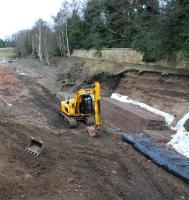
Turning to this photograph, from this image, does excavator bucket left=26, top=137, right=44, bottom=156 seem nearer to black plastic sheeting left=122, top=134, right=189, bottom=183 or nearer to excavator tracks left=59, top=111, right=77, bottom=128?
black plastic sheeting left=122, top=134, right=189, bottom=183

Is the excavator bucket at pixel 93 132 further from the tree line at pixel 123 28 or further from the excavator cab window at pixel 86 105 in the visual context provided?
the tree line at pixel 123 28

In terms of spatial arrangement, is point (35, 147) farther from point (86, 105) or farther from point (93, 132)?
point (86, 105)

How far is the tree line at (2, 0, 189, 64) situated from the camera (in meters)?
25.9

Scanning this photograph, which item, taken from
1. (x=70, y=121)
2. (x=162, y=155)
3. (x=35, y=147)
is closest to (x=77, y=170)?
(x=35, y=147)

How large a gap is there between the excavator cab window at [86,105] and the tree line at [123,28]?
6839mm

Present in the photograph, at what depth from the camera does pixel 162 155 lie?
51.3 feet

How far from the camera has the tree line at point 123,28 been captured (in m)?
25.9

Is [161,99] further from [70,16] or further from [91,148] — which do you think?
[70,16]

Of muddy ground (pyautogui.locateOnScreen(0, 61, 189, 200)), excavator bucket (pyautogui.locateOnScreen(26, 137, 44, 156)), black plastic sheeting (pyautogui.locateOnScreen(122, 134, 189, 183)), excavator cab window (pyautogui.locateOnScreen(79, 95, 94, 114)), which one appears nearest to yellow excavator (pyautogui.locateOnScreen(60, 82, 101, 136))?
excavator cab window (pyautogui.locateOnScreen(79, 95, 94, 114))

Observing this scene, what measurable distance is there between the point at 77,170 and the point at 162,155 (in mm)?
3744

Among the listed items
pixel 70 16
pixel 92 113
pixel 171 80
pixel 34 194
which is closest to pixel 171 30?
pixel 171 80

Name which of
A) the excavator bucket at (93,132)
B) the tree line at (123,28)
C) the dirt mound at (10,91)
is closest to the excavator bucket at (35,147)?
the excavator bucket at (93,132)

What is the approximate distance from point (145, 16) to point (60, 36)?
34983 mm

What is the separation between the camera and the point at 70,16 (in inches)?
2726
